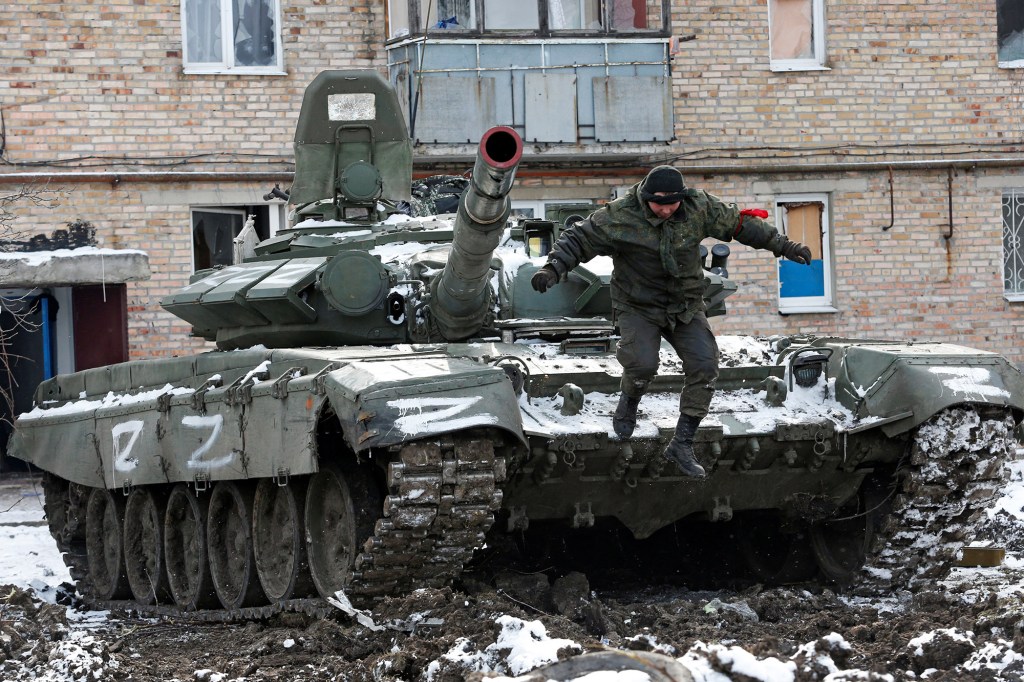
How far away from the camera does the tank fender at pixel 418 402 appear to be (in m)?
7.40

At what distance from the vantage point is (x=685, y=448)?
8188mm

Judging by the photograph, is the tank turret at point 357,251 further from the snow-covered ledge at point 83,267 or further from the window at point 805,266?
the window at point 805,266

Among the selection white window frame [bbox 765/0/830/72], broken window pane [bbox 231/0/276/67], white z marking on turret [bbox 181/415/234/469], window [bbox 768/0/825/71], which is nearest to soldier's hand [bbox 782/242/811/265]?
white z marking on turret [bbox 181/415/234/469]

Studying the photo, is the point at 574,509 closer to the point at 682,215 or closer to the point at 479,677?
the point at 682,215

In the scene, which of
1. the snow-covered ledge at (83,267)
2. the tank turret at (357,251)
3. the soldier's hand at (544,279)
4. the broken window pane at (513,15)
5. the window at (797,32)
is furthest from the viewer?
the window at (797,32)

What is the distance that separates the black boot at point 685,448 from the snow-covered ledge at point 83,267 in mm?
9852

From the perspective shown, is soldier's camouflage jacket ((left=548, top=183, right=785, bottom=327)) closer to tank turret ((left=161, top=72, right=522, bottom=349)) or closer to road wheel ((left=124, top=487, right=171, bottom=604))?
tank turret ((left=161, top=72, right=522, bottom=349))

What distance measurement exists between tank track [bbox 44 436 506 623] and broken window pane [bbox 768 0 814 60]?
41.4 ft

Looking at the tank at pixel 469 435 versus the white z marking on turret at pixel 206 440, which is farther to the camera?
the white z marking on turret at pixel 206 440

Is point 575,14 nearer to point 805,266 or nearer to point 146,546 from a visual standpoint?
point 805,266

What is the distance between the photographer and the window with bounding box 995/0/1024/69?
64.8 ft

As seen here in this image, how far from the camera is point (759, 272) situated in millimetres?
19109

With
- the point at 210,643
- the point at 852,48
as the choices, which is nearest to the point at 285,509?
the point at 210,643

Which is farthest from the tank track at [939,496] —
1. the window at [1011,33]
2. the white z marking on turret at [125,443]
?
the window at [1011,33]
